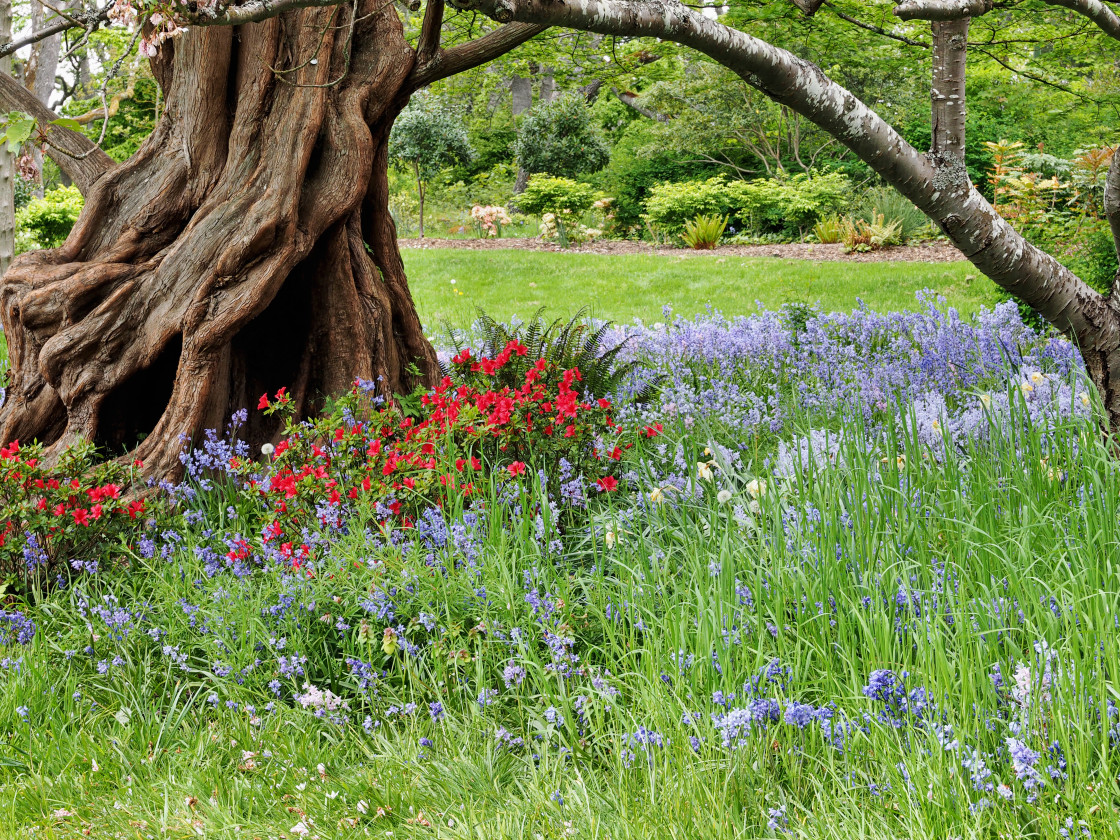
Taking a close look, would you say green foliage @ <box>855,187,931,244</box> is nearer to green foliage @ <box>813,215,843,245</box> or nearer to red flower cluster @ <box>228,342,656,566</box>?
green foliage @ <box>813,215,843,245</box>

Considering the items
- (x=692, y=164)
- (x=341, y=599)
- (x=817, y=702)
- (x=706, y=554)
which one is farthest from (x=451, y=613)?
(x=692, y=164)

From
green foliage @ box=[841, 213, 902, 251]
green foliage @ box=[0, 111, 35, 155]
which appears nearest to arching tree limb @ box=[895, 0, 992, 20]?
green foliage @ box=[0, 111, 35, 155]

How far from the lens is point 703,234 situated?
1574cm

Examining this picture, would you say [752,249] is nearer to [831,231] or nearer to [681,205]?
[831,231]

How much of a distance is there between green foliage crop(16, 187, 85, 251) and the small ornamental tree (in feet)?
19.0

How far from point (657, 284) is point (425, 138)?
328 inches

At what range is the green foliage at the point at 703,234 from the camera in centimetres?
1572

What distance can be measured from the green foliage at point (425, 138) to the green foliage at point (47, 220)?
5.82m

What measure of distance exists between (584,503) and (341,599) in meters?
1.15

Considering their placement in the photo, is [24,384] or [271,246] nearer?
[271,246]

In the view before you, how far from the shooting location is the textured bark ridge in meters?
4.15

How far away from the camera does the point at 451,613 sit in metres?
2.94

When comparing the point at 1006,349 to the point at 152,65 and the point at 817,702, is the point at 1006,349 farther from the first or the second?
the point at 152,65

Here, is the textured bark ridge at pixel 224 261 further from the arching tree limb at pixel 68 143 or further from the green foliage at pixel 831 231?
the green foliage at pixel 831 231
